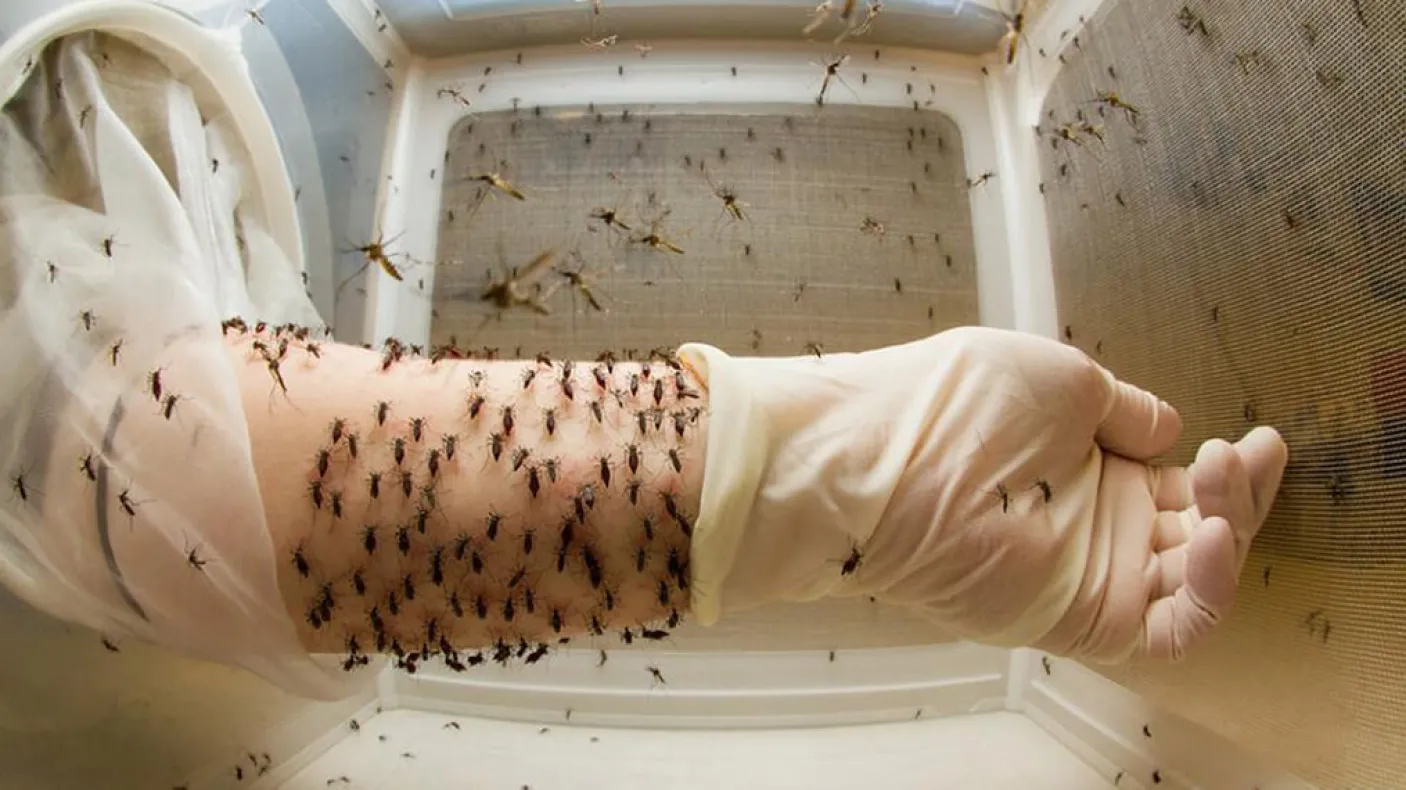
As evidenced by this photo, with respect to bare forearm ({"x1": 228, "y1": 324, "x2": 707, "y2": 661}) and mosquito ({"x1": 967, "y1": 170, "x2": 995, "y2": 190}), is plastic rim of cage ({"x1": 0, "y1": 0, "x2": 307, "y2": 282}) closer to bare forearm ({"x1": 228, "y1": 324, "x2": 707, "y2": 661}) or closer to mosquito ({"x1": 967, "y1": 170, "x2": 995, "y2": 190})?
bare forearm ({"x1": 228, "y1": 324, "x2": 707, "y2": 661})

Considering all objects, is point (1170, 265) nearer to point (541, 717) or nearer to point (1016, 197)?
point (1016, 197)

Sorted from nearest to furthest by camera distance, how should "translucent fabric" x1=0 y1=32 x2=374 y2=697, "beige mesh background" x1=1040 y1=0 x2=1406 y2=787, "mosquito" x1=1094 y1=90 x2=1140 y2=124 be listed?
1. "translucent fabric" x1=0 y1=32 x2=374 y2=697
2. "beige mesh background" x1=1040 y1=0 x2=1406 y2=787
3. "mosquito" x1=1094 y1=90 x2=1140 y2=124

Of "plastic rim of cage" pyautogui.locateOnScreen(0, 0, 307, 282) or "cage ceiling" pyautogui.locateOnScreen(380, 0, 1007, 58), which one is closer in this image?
"plastic rim of cage" pyautogui.locateOnScreen(0, 0, 307, 282)

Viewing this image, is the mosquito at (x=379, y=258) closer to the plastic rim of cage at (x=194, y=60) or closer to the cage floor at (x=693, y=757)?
the plastic rim of cage at (x=194, y=60)

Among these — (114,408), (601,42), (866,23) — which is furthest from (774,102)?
(114,408)

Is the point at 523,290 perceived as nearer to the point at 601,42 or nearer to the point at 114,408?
the point at 601,42

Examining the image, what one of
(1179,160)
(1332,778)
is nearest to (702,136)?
(1179,160)

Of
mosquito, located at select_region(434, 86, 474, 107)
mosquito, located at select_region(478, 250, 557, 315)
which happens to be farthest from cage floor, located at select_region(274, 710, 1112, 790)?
mosquito, located at select_region(434, 86, 474, 107)
